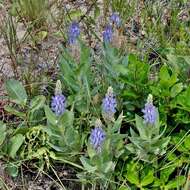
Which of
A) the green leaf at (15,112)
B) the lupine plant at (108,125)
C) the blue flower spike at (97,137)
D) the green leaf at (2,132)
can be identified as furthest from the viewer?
the green leaf at (15,112)

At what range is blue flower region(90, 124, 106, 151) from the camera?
204cm

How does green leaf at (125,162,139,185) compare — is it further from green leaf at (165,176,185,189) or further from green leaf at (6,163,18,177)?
green leaf at (6,163,18,177)

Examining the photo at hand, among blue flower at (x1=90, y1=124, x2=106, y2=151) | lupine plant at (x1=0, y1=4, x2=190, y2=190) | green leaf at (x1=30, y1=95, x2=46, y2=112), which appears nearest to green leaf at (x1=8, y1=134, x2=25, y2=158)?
lupine plant at (x1=0, y1=4, x2=190, y2=190)

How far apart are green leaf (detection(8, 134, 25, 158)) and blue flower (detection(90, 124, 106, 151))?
0.37 metres

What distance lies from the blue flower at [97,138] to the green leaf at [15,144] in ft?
1.21

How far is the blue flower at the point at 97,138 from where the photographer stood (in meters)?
2.04

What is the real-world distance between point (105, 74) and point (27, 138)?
16.4 inches

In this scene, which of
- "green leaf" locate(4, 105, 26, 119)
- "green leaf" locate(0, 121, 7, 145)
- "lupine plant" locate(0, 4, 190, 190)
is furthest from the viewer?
"green leaf" locate(4, 105, 26, 119)

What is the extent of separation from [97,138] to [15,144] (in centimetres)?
43

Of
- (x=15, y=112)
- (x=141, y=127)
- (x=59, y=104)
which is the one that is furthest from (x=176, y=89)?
(x=15, y=112)

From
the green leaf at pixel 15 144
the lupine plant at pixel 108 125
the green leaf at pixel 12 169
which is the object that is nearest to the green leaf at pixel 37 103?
the lupine plant at pixel 108 125

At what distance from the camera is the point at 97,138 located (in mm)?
2045

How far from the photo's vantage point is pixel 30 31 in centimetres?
296

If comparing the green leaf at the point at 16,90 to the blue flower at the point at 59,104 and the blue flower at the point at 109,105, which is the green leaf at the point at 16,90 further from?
the blue flower at the point at 109,105
